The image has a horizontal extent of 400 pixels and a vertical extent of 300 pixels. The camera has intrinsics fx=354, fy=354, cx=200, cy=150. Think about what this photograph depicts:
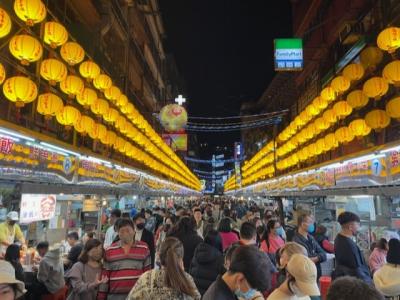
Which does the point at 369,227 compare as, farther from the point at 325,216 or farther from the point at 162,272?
the point at 162,272

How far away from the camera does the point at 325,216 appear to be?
48.7ft

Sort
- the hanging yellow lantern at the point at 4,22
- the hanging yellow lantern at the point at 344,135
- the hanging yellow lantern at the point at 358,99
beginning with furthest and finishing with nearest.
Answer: the hanging yellow lantern at the point at 344,135, the hanging yellow lantern at the point at 358,99, the hanging yellow lantern at the point at 4,22

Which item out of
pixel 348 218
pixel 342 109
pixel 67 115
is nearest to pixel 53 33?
pixel 67 115

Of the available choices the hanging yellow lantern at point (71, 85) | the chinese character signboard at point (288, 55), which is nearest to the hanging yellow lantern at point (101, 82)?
the hanging yellow lantern at point (71, 85)

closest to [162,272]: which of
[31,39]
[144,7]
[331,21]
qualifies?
[31,39]

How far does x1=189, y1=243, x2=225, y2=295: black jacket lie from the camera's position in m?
5.05

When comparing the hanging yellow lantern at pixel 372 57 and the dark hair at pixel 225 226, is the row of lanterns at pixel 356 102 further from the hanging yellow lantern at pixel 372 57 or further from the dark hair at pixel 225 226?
the dark hair at pixel 225 226

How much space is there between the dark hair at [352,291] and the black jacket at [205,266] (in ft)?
11.4

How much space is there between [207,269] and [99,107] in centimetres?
725

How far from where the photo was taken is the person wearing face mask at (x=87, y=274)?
15.1 feet

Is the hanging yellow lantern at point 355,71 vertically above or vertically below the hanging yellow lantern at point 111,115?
above

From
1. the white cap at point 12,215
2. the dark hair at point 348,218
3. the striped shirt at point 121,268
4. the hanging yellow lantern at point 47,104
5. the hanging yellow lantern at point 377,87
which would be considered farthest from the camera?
the hanging yellow lantern at point 377,87

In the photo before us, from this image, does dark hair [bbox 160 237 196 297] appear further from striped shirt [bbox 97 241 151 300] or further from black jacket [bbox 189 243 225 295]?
black jacket [bbox 189 243 225 295]

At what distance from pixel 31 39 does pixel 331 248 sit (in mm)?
8299
